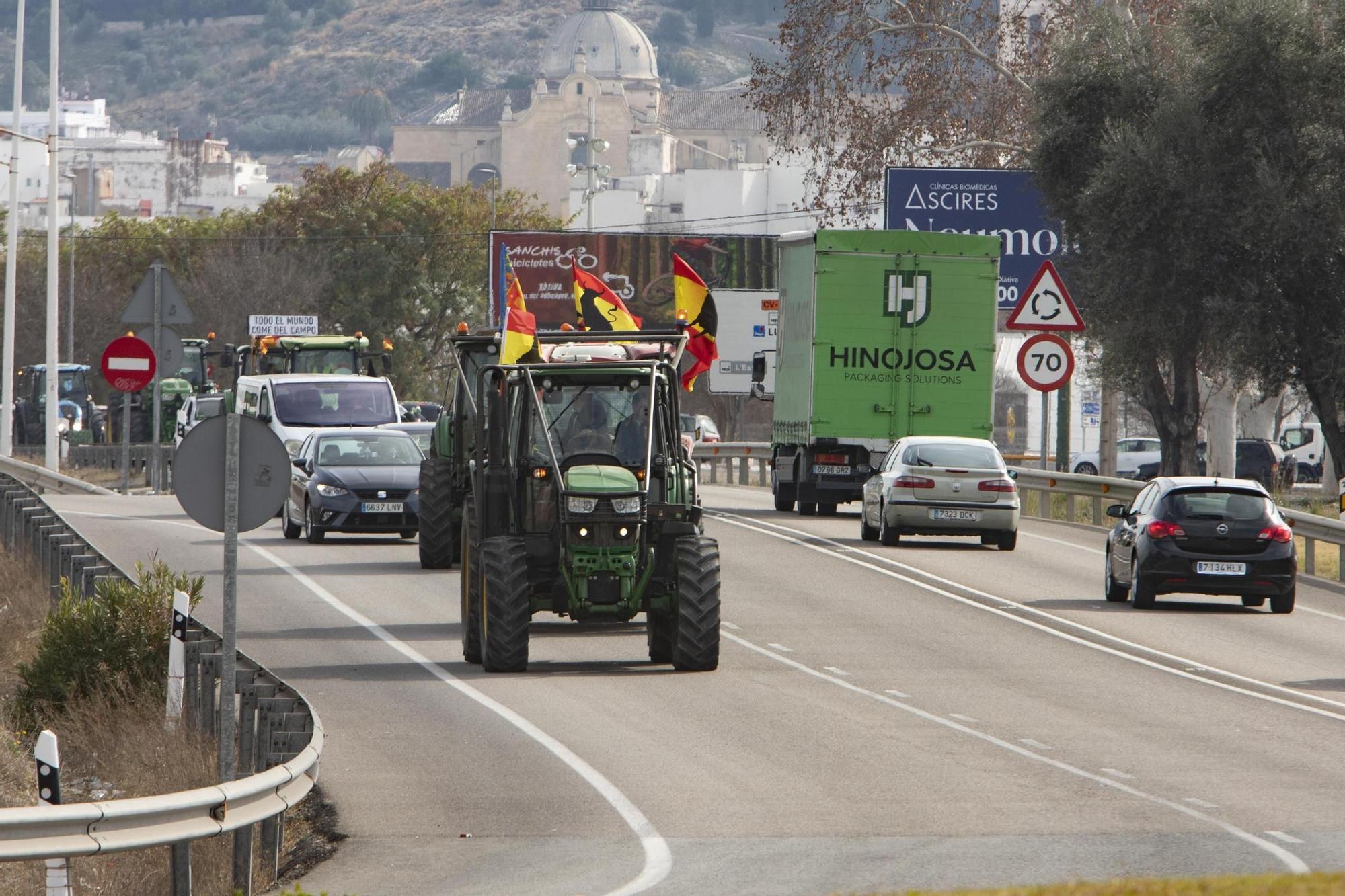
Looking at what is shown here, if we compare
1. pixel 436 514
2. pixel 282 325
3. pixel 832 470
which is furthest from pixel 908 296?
pixel 282 325

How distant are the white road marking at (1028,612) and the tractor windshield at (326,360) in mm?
9890

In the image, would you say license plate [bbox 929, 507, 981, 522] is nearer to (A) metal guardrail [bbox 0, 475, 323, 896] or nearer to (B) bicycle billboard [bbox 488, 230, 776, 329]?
(A) metal guardrail [bbox 0, 475, 323, 896]

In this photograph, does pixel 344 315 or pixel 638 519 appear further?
pixel 344 315

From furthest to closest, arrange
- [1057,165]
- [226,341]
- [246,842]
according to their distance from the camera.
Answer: [226,341], [1057,165], [246,842]

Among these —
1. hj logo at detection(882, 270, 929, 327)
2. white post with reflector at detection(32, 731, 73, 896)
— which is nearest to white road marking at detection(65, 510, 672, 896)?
white post with reflector at detection(32, 731, 73, 896)

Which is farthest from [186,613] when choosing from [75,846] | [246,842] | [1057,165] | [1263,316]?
[1057,165]

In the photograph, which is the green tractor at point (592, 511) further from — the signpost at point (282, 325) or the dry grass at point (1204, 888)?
the signpost at point (282, 325)

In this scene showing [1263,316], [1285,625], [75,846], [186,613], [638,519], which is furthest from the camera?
[1263,316]

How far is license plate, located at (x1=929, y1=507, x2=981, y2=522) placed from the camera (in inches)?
1083

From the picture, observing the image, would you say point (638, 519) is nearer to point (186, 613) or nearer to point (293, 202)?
point (186, 613)

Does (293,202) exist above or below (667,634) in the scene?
above

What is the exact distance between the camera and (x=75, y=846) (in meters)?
8.31

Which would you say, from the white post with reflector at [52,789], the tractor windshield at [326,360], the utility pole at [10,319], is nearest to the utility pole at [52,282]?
the utility pole at [10,319]

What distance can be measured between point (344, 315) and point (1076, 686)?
7009cm
